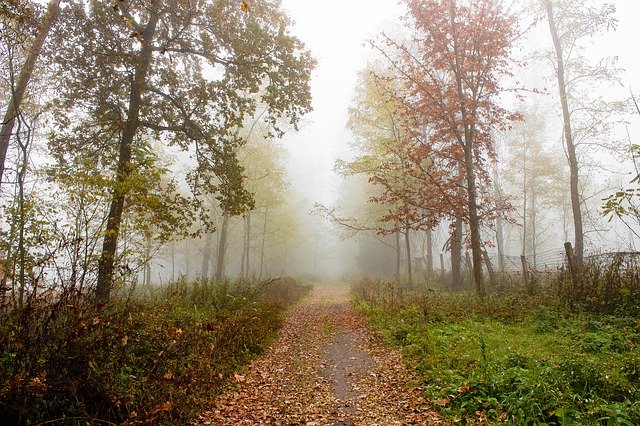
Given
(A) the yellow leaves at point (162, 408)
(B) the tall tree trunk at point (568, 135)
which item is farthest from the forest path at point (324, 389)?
(B) the tall tree trunk at point (568, 135)

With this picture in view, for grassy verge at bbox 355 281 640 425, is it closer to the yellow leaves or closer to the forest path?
the forest path

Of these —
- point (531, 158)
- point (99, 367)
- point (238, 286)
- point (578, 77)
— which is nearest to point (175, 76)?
point (238, 286)

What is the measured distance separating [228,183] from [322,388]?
631 cm

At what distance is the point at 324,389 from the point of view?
6145 mm

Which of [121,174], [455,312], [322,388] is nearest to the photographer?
[322,388]

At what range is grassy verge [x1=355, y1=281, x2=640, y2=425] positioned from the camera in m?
4.22

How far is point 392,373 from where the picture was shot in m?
6.64

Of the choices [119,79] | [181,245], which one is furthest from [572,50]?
[181,245]

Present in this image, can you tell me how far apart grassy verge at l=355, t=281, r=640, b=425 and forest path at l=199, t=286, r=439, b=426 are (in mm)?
412

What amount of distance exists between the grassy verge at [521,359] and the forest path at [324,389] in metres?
0.41

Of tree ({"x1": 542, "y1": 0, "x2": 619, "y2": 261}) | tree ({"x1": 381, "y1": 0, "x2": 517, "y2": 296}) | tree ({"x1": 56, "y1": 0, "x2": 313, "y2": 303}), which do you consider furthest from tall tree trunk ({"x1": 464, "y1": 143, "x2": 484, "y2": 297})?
tree ({"x1": 542, "y1": 0, "x2": 619, "y2": 261})

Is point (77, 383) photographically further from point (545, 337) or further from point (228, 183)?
point (545, 337)

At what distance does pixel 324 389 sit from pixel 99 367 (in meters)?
3.38

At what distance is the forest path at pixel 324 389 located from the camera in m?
5.03
